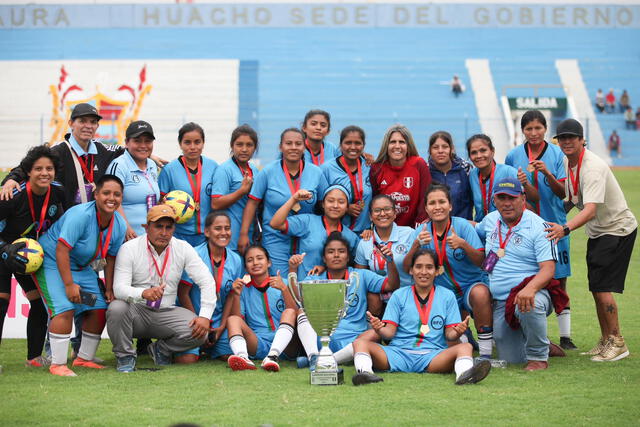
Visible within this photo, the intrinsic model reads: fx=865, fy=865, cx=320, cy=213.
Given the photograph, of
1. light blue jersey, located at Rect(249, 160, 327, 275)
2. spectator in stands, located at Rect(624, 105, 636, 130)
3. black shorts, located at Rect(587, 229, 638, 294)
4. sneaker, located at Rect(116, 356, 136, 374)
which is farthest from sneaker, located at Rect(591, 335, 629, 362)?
spectator in stands, located at Rect(624, 105, 636, 130)

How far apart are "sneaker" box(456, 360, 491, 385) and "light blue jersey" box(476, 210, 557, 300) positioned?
96 cm

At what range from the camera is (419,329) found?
5.92 meters

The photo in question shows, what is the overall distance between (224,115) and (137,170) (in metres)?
25.5

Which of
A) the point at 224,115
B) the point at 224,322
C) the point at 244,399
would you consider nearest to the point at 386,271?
the point at 224,322

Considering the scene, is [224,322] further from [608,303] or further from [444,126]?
[444,126]

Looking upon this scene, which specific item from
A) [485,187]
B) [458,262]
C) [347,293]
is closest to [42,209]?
[347,293]

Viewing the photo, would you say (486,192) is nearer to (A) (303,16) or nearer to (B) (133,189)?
(B) (133,189)

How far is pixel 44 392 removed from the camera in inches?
206

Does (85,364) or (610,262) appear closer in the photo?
(85,364)

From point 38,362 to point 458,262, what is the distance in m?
3.13

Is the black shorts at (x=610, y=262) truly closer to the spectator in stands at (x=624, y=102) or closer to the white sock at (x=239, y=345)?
the white sock at (x=239, y=345)

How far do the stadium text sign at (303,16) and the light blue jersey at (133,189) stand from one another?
A: 1301 inches

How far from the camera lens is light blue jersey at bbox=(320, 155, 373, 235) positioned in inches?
271

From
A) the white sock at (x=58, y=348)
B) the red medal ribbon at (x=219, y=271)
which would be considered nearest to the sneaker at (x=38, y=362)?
the white sock at (x=58, y=348)
